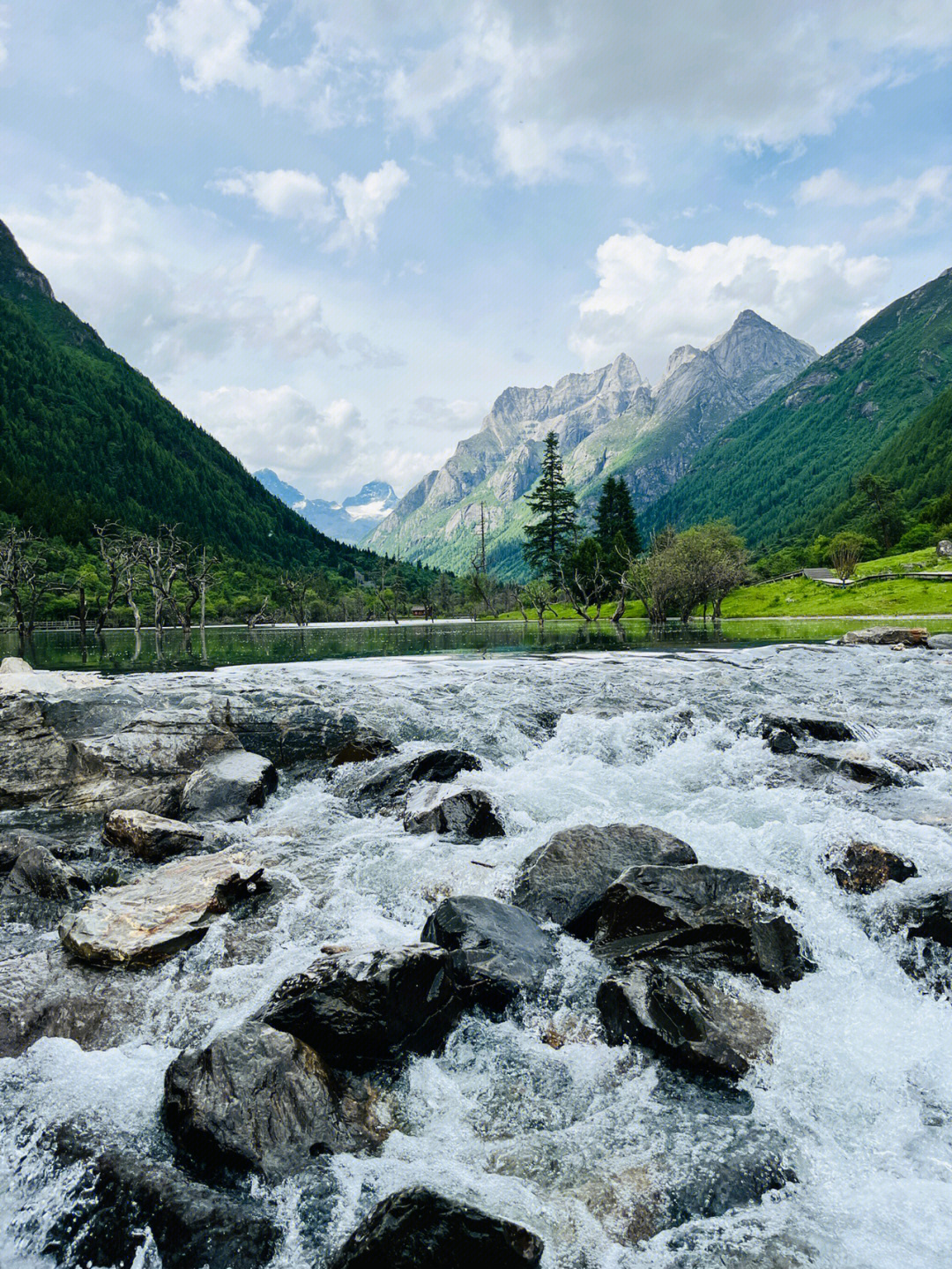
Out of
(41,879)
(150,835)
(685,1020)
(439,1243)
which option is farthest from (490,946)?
(150,835)

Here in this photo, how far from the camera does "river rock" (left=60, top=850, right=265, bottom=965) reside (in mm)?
7840

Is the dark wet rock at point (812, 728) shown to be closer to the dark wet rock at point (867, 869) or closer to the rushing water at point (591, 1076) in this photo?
the rushing water at point (591, 1076)

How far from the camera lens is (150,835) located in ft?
37.6

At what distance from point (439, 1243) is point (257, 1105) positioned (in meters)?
2.03

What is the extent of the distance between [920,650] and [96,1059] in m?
44.2

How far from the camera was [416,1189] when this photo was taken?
463cm

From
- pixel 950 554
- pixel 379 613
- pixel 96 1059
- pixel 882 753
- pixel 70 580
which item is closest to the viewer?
pixel 96 1059

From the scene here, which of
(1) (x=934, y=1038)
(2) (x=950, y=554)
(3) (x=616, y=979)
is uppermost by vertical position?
(2) (x=950, y=554)

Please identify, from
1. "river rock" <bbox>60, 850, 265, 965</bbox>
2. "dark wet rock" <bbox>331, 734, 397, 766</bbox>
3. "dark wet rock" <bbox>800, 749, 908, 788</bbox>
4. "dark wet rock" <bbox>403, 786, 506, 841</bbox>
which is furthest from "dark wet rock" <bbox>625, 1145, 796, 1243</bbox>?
"dark wet rock" <bbox>331, 734, 397, 766</bbox>

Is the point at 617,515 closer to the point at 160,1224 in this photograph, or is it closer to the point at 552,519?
the point at 552,519

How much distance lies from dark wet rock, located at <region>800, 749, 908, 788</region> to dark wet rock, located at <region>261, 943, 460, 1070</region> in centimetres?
1080

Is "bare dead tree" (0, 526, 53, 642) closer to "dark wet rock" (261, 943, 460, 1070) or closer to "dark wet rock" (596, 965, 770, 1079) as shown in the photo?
"dark wet rock" (261, 943, 460, 1070)

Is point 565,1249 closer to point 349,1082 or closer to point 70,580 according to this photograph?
point 349,1082

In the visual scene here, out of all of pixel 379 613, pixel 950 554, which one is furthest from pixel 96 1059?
pixel 379 613
